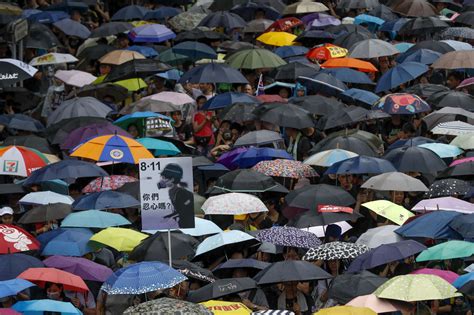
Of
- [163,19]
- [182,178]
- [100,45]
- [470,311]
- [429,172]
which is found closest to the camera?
[470,311]

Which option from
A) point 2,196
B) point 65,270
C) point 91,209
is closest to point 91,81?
point 2,196

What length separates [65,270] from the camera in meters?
18.2

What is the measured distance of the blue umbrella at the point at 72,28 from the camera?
3167cm

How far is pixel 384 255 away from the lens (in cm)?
1764

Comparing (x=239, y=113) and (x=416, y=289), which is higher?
(x=416, y=289)

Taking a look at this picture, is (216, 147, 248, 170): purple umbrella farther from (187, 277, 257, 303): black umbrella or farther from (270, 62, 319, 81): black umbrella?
(187, 277, 257, 303): black umbrella

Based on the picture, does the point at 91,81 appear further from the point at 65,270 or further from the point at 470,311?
the point at 470,311

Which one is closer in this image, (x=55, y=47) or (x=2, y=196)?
(x=2, y=196)

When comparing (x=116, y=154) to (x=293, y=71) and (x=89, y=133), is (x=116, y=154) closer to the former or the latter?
(x=89, y=133)

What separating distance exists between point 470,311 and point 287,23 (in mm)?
14828

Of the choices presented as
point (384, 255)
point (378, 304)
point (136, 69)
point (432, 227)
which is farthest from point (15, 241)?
point (136, 69)

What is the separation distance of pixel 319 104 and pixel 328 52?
11.0ft

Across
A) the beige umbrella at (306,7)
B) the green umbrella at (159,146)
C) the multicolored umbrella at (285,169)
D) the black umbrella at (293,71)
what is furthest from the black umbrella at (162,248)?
the beige umbrella at (306,7)

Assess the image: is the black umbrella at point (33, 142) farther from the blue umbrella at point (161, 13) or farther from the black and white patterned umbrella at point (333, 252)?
the blue umbrella at point (161, 13)
